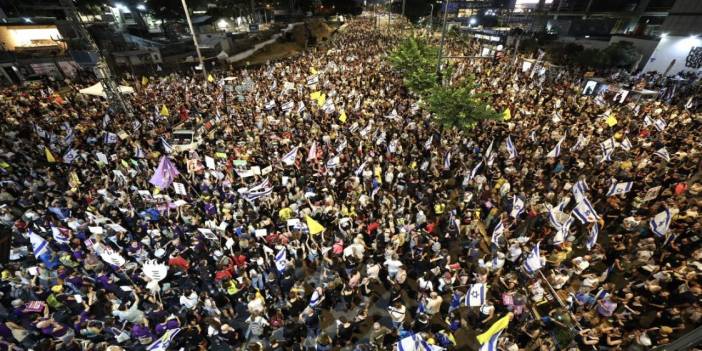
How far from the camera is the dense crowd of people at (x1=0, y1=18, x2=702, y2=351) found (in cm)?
816

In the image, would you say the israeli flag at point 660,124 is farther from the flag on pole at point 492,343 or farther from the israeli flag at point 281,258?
the israeli flag at point 281,258

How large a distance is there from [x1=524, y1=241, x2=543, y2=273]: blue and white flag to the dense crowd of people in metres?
0.04

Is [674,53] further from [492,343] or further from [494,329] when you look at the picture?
[492,343]

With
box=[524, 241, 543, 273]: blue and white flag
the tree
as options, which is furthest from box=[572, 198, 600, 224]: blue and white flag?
the tree

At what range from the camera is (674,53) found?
29516mm

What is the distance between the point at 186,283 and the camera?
33.3 feet

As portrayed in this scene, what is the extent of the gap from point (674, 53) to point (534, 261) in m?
35.8

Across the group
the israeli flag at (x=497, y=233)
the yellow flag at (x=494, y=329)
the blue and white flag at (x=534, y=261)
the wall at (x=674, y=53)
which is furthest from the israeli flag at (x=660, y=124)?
the wall at (x=674, y=53)

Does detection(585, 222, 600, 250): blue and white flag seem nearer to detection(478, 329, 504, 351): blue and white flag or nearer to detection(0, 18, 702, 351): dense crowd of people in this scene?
detection(0, 18, 702, 351): dense crowd of people

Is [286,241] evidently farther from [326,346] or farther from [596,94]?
[596,94]

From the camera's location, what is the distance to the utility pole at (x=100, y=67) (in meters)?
17.9

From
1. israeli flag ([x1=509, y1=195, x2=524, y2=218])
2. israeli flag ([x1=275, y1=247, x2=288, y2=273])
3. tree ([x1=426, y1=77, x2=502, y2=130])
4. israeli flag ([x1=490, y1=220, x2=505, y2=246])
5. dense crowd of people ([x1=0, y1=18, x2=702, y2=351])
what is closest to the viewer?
dense crowd of people ([x1=0, y1=18, x2=702, y2=351])

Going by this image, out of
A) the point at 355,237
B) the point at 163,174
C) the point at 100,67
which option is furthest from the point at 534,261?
the point at 100,67

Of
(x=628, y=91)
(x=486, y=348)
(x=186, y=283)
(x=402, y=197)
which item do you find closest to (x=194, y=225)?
(x=186, y=283)
